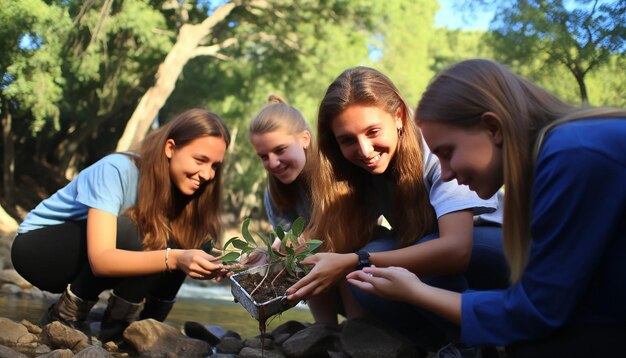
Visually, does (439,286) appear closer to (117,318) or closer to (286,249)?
(286,249)

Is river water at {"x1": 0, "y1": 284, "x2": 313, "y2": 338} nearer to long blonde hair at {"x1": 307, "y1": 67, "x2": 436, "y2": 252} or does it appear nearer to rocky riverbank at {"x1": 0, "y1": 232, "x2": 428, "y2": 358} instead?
rocky riverbank at {"x1": 0, "y1": 232, "x2": 428, "y2": 358}

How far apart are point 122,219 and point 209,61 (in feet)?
58.3

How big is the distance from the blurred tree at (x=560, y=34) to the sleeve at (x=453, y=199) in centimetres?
726

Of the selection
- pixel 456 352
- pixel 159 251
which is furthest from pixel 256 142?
pixel 456 352

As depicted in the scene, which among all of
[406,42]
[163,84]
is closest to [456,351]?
[163,84]

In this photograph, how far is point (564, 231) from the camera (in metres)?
1.71

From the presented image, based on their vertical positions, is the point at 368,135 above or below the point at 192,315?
above

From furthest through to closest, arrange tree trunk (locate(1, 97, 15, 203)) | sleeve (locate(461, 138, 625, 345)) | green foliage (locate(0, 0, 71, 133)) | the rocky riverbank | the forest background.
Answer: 1. tree trunk (locate(1, 97, 15, 203))
2. the forest background
3. green foliage (locate(0, 0, 71, 133))
4. the rocky riverbank
5. sleeve (locate(461, 138, 625, 345))

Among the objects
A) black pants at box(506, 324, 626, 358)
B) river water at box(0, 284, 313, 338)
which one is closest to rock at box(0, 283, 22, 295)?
river water at box(0, 284, 313, 338)

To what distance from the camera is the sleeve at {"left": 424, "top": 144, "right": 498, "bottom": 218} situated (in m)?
2.69

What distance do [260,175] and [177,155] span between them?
19841 mm

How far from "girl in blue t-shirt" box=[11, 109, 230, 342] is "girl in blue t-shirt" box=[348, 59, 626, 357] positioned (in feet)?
5.87

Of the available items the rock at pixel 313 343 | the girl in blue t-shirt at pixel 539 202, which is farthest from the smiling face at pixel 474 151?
the rock at pixel 313 343

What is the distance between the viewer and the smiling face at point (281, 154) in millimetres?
3779
